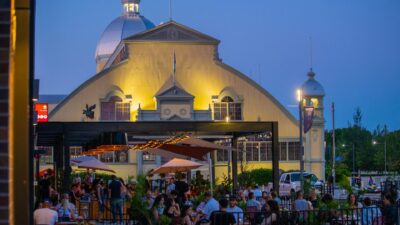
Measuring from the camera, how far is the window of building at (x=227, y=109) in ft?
196

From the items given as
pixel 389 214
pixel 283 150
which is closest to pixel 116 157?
pixel 283 150

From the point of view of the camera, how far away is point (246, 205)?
844 inches

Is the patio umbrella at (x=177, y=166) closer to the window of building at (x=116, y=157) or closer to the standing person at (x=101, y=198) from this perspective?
the standing person at (x=101, y=198)

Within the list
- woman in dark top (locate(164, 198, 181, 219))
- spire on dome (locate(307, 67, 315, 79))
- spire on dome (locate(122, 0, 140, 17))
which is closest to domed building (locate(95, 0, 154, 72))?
spire on dome (locate(122, 0, 140, 17))

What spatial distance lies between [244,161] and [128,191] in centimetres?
3450

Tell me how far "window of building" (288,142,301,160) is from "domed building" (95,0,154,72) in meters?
27.3

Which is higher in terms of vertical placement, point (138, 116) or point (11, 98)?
point (138, 116)

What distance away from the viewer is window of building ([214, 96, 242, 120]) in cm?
5984

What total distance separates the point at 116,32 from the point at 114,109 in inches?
1092

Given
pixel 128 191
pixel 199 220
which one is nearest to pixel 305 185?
pixel 128 191

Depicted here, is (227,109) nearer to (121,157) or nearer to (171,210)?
(121,157)

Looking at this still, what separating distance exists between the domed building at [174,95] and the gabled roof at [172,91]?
67mm

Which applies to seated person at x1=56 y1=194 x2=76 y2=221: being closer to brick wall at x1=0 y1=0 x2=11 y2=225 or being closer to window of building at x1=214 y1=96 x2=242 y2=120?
brick wall at x1=0 y1=0 x2=11 y2=225

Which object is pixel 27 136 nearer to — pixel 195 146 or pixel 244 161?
pixel 195 146
